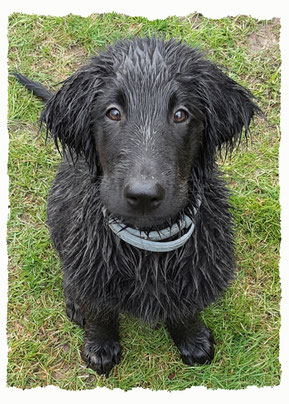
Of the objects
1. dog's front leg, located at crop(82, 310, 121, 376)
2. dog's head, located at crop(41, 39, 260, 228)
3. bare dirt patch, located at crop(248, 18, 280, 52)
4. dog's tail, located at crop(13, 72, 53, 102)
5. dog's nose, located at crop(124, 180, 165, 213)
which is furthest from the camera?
bare dirt patch, located at crop(248, 18, 280, 52)

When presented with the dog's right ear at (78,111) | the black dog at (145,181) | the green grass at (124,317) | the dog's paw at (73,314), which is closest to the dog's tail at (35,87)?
the green grass at (124,317)

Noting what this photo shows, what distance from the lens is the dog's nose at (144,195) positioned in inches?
98.0

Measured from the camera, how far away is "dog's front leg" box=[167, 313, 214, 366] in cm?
398

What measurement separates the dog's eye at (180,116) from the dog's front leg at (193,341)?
1705mm

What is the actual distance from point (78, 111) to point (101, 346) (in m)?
1.90

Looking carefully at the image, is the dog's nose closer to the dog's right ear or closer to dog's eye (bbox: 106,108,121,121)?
dog's eye (bbox: 106,108,121,121)

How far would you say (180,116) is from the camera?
2.82m

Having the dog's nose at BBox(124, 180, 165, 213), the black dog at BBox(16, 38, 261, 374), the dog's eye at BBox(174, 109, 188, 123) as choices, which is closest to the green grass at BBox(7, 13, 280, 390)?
the black dog at BBox(16, 38, 261, 374)

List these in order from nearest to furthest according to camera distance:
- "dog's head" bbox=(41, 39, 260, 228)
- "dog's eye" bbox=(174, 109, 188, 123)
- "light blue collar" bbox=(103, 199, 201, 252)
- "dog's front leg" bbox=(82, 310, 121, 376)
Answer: "dog's head" bbox=(41, 39, 260, 228) → "dog's eye" bbox=(174, 109, 188, 123) → "light blue collar" bbox=(103, 199, 201, 252) → "dog's front leg" bbox=(82, 310, 121, 376)

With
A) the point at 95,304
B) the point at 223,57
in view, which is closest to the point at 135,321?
the point at 95,304

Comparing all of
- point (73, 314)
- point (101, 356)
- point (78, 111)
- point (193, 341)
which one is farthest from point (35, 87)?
point (193, 341)

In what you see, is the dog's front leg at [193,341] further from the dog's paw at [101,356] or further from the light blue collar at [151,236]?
the light blue collar at [151,236]

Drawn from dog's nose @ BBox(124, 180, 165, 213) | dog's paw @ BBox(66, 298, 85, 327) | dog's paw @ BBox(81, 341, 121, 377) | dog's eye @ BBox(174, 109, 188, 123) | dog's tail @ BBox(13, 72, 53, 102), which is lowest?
dog's paw @ BBox(81, 341, 121, 377)

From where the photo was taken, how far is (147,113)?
2678 millimetres
